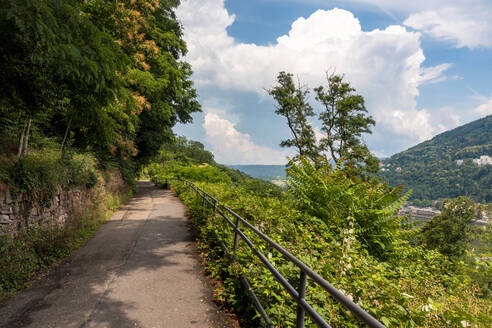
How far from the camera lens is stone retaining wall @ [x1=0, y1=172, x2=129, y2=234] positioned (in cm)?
497

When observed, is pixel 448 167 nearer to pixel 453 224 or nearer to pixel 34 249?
pixel 453 224

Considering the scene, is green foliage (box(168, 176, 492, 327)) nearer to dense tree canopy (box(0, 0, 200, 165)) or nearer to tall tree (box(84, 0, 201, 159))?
dense tree canopy (box(0, 0, 200, 165))

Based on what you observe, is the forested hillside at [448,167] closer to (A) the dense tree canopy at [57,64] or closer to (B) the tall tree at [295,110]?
(B) the tall tree at [295,110]

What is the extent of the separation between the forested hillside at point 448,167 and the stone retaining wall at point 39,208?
72.9 m

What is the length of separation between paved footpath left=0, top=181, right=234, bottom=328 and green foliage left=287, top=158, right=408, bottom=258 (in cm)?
294

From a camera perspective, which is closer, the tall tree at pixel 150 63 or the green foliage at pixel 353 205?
the green foliage at pixel 353 205

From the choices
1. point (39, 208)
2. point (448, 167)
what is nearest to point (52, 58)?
point (39, 208)

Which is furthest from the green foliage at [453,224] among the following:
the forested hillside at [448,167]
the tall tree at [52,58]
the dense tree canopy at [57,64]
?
the forested hillside at [448,167]

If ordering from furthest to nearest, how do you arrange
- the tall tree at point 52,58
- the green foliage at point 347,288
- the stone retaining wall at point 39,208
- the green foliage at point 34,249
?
the stone retaining wall at point 39,208, the green foliage at point 34,249, the tall tree at point 52,58, the green foliage at point 347,288

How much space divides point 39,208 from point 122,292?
322 centimetres

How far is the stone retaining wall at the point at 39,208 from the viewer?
4.97 meters

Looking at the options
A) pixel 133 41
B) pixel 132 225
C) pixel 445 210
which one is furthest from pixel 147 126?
pixel 445 210

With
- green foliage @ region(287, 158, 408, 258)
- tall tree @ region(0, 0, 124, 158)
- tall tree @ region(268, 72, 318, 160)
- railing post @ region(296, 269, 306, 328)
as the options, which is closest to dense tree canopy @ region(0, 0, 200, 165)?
tall tree @ region(0, 0, 124, 158)

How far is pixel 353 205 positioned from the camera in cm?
561
